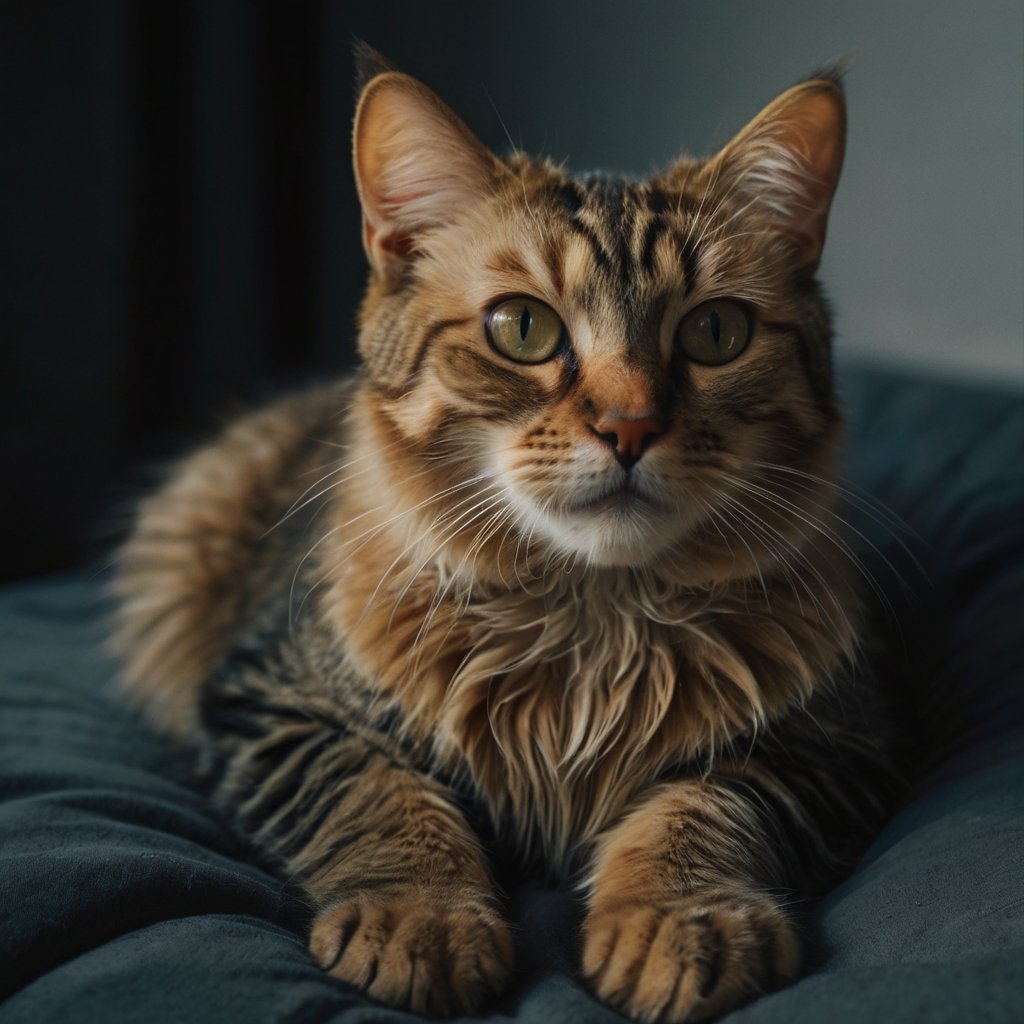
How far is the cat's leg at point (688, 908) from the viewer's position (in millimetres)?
865

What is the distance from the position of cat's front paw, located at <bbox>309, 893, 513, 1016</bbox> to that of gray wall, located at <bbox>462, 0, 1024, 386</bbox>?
1698 mm

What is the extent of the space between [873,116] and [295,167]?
1548mm

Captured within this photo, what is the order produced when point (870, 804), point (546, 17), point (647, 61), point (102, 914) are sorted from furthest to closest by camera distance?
point (546, 17) < point (647, 61) < point (870, 804) < point (102, 914)

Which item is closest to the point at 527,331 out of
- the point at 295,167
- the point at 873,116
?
the point at 873,116

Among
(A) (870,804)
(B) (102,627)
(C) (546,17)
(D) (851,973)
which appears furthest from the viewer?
(C) (546,17)

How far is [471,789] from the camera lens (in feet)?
3.87

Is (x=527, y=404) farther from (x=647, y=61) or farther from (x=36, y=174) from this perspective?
(x=36, y=174)

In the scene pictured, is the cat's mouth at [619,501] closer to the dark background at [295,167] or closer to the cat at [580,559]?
the cat at [580,559]

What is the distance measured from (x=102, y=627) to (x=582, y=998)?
139cm

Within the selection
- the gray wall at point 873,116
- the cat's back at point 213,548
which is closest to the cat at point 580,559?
the cat's back at point 213,548

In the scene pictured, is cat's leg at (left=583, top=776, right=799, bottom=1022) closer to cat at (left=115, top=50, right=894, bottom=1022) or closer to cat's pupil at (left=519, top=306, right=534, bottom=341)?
cat at (left=115, top=50, right=894, bottom=1022)

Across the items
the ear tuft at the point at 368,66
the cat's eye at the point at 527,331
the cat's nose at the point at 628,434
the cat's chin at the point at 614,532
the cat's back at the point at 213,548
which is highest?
the ear tuft at the point at 368,66

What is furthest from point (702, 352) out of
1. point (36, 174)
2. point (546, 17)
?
point (36, 174)

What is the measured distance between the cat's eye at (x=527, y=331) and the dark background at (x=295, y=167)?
104 cm
